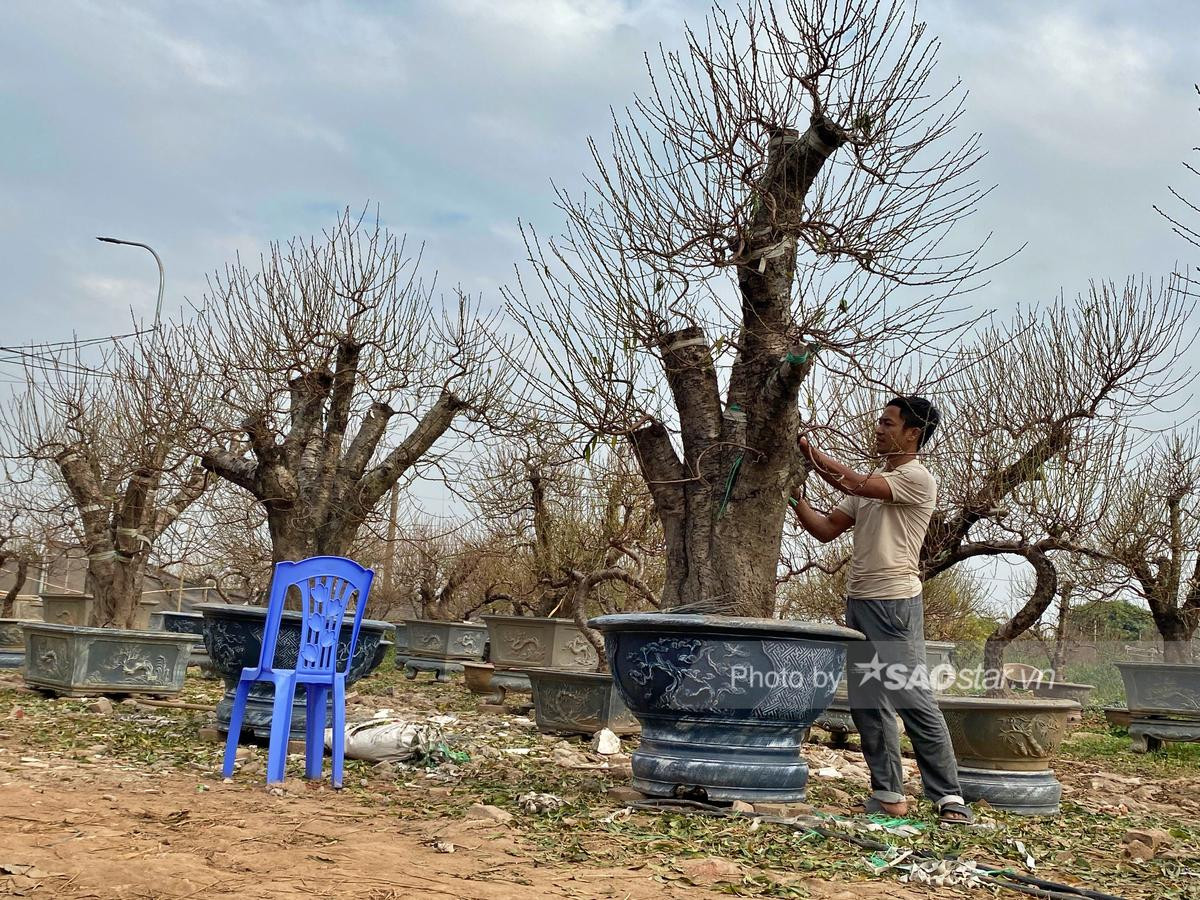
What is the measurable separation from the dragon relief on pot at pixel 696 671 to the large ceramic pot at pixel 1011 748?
163 cm

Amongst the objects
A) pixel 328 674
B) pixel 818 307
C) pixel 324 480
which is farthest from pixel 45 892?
pixel 324 480

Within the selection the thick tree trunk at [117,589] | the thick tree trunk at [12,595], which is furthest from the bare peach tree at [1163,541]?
the thick tree trunk at [12,595]

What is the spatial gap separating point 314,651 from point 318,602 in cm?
24

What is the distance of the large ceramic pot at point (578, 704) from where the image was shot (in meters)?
8.10

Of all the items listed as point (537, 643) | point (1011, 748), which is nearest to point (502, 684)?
point (537, 643)

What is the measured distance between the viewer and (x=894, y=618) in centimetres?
489

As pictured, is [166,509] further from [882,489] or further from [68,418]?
[882,489]

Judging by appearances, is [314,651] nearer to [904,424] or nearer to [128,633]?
[904,424]

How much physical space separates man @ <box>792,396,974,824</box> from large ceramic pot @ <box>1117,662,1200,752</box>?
7190 millimetres

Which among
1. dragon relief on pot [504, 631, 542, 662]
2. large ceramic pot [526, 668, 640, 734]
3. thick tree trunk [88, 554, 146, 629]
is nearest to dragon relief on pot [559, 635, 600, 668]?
dragon relief on pot [504, 631, 542, 662]

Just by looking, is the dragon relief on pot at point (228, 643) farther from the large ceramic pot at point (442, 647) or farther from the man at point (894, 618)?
the large ceramic pot at point (442, 647)

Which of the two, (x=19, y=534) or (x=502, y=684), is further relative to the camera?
(x=19, y=534)

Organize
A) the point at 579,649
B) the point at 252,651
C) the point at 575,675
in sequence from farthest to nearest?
the point at 579,649 < the point at 575,675 < the point at 252,651

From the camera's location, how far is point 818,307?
209 inches
